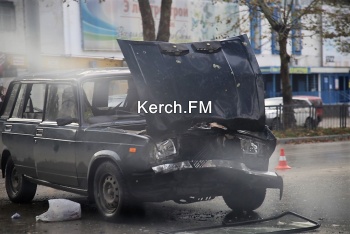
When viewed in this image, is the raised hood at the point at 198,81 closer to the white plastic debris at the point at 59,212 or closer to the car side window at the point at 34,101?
the white plastic debris at the point at 59,212

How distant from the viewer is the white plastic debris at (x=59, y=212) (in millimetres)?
8734

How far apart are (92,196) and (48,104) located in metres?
1.65

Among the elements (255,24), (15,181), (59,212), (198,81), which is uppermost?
(255,24)

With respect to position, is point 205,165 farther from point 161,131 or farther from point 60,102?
point 60,102

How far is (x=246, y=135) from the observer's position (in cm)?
869

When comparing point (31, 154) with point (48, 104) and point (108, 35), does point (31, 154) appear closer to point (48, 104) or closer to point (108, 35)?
point (48, 104)

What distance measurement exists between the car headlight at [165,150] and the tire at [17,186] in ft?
9.07

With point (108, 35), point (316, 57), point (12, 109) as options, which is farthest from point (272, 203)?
point (316, 57)

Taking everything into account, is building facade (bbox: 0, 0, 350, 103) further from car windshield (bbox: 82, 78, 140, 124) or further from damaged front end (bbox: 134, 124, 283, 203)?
damaged front end (bbox: 134, 124, 283, 203)

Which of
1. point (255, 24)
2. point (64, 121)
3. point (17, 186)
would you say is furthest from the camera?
point (255, 24)

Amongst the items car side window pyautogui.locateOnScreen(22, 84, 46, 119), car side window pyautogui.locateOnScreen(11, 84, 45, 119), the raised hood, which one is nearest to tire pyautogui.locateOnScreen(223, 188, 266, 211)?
the raised hood

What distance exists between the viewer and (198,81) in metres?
8.75

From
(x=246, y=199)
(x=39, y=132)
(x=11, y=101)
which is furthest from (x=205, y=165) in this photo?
(x=11, y=101)

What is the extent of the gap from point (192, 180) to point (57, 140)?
1.98 meters
